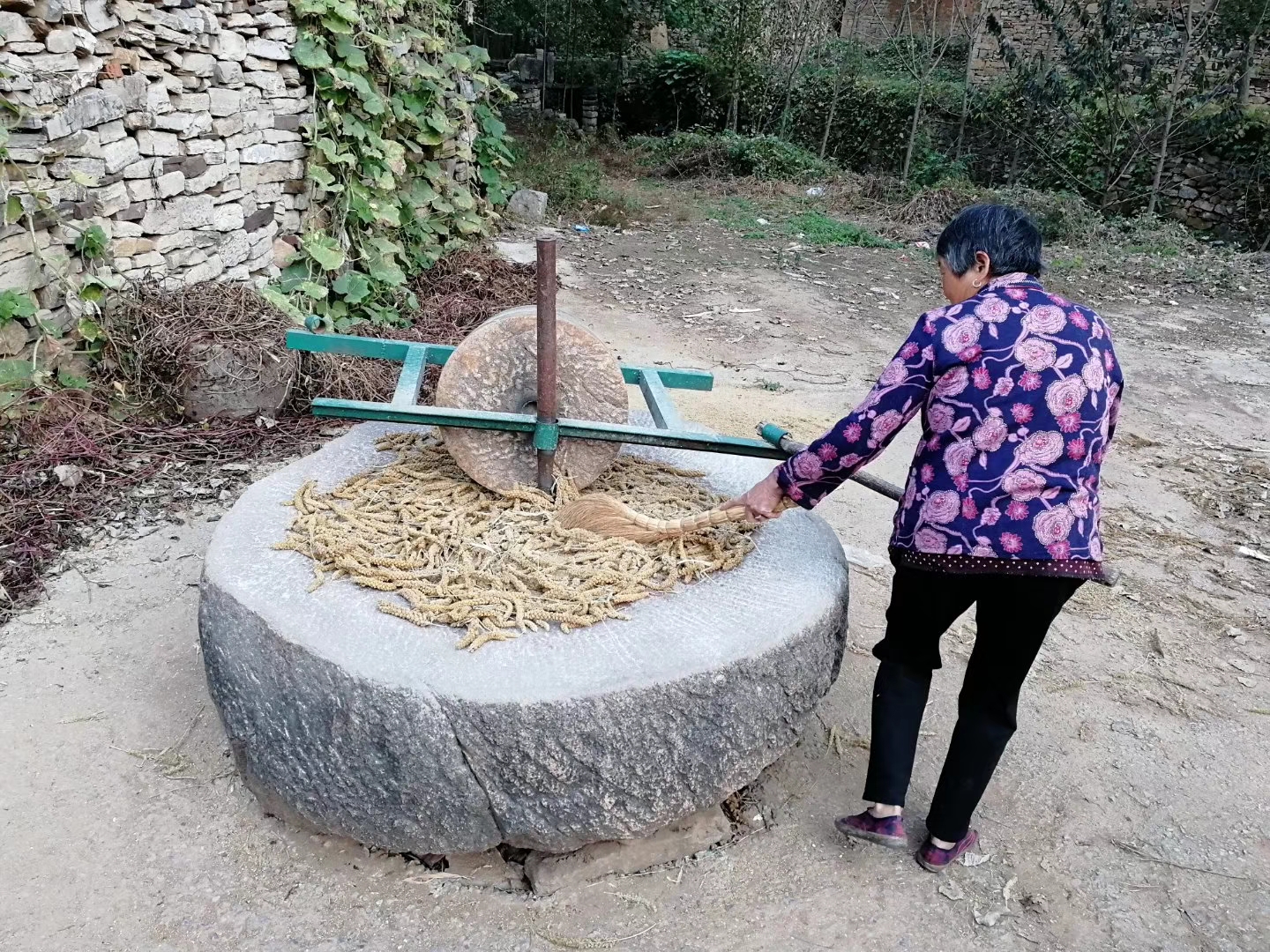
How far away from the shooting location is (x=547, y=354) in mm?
2266

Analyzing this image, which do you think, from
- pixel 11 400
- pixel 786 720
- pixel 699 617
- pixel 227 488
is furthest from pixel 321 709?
pixel 11 400

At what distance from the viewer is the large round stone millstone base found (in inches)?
69.1

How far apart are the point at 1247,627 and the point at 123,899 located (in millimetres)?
3400

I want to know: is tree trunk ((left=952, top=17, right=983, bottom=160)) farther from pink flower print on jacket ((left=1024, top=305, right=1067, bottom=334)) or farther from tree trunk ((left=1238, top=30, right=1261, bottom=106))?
pink flower print on jacket ((left=1024, top=305, right=1067, bottom=334))

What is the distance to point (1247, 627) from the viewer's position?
125 inches

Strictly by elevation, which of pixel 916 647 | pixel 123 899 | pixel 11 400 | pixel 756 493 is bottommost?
pixel 123 899

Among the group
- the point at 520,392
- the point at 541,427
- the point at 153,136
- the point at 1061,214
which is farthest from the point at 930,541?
the point at 1061,214

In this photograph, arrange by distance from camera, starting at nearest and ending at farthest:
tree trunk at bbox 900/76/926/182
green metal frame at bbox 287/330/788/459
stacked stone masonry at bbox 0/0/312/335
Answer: green metal frame at bbox 287/330/788/459 → stacked stone masonry at bbox 0/0/312/335 → tree trunk at bbox 900/76/926/182

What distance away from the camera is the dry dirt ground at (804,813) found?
197cm

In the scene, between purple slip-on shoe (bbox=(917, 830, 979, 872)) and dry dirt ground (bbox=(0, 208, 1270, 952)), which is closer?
dry dirt ground (bbox=(0, 208, 1270, 952))

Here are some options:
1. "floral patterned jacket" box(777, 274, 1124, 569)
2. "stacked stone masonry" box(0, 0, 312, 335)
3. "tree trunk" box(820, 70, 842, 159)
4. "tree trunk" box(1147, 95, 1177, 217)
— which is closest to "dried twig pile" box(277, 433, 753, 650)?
"floral patterned jacket" box(777, 274, 1124, 569)

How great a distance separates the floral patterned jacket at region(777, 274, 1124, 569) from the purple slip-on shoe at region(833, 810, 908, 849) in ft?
2.30

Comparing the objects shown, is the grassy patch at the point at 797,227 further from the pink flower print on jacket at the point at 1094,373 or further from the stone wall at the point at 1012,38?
the pink flower print on jacket at the point at 1094,373

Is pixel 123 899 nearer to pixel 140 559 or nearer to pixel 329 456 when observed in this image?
pixel 329 456
